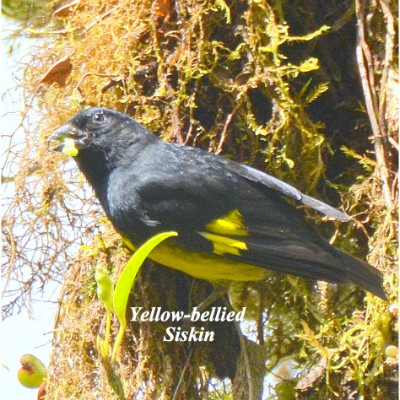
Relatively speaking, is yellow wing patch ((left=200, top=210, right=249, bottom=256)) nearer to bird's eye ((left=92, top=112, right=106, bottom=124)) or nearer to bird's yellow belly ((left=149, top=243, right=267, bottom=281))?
bird's yellow belly ((left=149, top=243, right=267, bottom=281))

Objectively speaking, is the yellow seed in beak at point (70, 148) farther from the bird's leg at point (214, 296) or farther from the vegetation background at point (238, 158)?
the bird's leg at point (214, 296)

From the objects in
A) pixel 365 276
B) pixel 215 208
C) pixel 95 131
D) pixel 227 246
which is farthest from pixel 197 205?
pixel 365 276

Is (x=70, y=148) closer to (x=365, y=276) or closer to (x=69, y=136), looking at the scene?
(x=69, y=136)

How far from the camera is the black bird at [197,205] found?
8.27ft

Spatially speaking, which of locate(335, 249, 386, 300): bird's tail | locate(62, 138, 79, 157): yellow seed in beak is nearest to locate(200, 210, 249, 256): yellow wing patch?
locate(335, 249, 386, 300): bird's tail

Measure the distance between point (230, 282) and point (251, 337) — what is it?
0.71 ft

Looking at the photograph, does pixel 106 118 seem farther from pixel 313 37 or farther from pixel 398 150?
pixel 398 150

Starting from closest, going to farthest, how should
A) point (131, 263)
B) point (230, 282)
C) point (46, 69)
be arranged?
point (131, 263) → point (230, 282) → point (46, 69)

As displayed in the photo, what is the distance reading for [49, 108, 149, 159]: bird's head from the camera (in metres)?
2.65

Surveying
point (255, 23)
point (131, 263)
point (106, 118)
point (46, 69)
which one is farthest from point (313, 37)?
point (131, 263)

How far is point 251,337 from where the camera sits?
277 cm

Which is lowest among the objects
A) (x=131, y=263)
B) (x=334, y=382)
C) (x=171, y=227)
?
(x=334, y=382)

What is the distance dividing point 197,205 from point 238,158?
8.6 inches

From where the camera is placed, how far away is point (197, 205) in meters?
2.60
